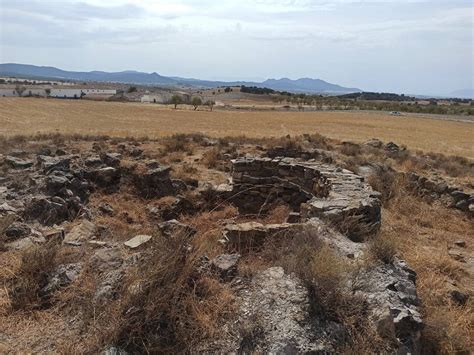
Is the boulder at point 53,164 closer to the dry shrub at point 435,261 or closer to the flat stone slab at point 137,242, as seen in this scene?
the flat stone slab at point 137,242

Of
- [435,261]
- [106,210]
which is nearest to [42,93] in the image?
[106,210]

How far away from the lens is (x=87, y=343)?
407 cm

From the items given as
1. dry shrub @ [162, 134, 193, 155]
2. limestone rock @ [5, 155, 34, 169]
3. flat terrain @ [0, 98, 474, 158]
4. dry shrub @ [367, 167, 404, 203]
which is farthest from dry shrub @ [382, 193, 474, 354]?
flat terrain @ [0, 98, 474, 158]

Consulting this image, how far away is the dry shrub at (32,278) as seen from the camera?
4.80m

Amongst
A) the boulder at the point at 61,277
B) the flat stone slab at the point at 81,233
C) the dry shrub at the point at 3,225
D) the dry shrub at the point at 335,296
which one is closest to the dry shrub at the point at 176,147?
the flat stone slab at the point at 81,233

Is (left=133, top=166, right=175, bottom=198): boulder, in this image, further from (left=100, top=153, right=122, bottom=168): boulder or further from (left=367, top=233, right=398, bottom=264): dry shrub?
(left=367, top=233, right=398, bottom=264): dry shrub

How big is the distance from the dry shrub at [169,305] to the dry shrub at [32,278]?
4.10 feet

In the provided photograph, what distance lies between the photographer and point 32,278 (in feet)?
16.4

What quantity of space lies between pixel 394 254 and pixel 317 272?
1702 millimetres

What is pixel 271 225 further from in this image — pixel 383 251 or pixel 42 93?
pixel 42 93

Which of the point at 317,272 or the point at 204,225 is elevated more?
the point at 317,272

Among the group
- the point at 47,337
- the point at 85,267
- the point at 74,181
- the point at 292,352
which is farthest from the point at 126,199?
the point at 292,352

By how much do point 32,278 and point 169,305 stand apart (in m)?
1.85

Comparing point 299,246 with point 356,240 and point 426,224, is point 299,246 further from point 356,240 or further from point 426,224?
point 426,224
